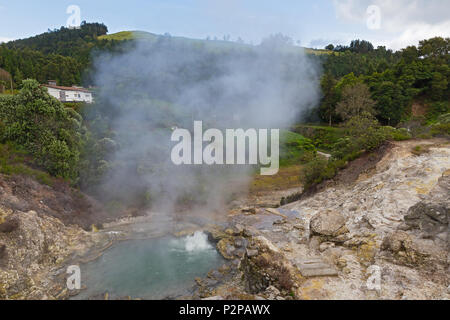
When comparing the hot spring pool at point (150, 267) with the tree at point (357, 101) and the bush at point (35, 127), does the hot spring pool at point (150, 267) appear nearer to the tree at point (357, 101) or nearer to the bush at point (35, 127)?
the bush at point (35, 127)

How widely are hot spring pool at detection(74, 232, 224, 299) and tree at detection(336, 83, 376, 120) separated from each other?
1034 inches

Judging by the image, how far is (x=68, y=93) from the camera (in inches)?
1334

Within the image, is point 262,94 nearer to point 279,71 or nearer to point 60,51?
point 279,71

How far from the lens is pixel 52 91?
107ft

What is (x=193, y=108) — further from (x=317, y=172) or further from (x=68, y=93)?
(x=68, y=93)

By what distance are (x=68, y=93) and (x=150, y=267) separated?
104 feet

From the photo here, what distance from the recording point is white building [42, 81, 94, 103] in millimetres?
32750

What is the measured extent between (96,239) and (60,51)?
57.7m

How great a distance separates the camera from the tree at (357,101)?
3077cm

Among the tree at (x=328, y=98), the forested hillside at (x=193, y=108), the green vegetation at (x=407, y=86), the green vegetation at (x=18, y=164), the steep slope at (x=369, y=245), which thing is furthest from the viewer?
the tree at (x=328, y=98)

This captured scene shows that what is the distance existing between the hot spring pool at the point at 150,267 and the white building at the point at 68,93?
2681 cm

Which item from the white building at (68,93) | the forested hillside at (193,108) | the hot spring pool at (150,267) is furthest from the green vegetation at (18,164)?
the white building at (68,93)

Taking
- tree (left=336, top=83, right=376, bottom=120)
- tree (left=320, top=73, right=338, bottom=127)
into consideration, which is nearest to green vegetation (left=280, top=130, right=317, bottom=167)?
tree (left=336, top=83, right=376, bottom=120)

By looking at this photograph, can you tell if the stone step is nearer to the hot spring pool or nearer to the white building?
the hot spring pool
